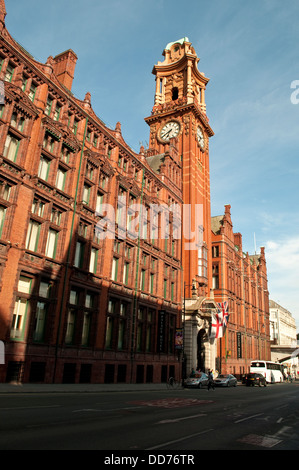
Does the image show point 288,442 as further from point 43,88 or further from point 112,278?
point 43,88

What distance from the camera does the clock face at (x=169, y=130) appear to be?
61.3 metres

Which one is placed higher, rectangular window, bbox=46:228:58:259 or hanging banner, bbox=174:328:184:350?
rectangular window, bbox=46:228:58:259

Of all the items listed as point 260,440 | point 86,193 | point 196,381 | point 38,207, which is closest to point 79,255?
point 38,207

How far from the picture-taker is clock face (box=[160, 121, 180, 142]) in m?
61.3

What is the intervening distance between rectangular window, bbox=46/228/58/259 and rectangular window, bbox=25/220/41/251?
1.23 meters

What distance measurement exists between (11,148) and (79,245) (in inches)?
366

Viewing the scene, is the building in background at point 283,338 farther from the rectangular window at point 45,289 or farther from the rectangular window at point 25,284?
the rectangular window at point 25,284

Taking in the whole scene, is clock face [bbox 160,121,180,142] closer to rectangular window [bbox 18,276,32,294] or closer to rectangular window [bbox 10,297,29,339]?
rectangular window [bbox 18,276,32,294]

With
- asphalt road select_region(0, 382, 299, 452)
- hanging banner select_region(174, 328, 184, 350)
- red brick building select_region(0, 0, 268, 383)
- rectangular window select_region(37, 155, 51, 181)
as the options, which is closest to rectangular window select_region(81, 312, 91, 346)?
red brick building select_region(0, 0, 268, 383)

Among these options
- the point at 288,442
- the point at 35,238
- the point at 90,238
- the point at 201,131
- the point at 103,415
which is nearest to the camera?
the point at 288,442

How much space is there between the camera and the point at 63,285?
2683 cm

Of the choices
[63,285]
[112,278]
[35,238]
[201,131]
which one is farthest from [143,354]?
[201,131]

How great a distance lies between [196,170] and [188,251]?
562 inches

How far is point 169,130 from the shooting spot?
2451 inches
